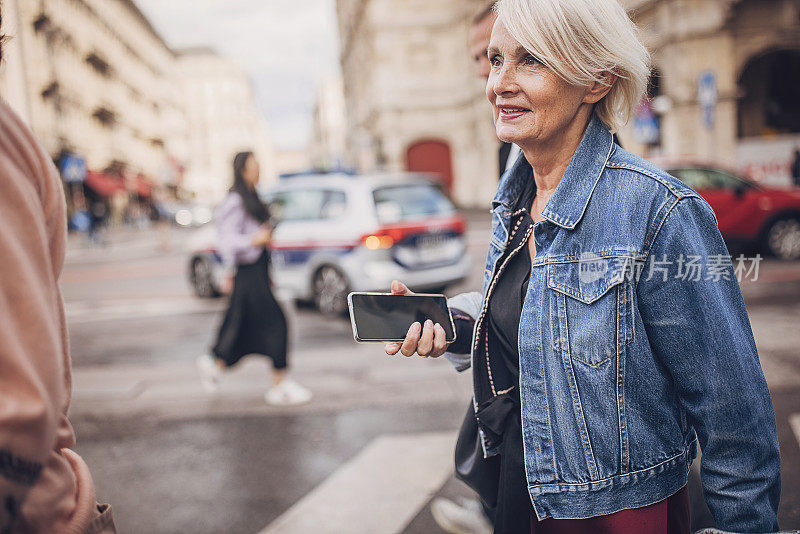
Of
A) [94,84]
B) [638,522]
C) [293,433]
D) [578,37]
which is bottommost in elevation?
[293,433]

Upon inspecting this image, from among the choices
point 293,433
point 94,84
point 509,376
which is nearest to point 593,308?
point 509,376

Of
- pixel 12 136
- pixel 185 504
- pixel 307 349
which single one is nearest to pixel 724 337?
pixel 12 136

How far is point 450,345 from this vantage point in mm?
1862

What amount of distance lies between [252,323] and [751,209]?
829cm

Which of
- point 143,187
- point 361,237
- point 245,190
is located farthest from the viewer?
point 143,187

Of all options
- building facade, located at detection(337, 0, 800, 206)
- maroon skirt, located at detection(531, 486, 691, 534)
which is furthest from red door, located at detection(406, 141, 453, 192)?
maroon skirt, located at detection(531, 486, 691, 534)

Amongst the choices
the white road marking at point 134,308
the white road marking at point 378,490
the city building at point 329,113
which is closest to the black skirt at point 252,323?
the white road marking at point 378,490

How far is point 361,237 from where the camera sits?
779cm

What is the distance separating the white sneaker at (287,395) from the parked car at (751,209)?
7.36 m

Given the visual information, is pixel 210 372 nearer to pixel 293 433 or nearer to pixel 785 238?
pixel 293 433

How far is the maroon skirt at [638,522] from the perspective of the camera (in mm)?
1441

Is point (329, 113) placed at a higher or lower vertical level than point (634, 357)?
higher

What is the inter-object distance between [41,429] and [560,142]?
3.97 ft

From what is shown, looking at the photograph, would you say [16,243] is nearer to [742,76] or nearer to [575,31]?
[575,31]
